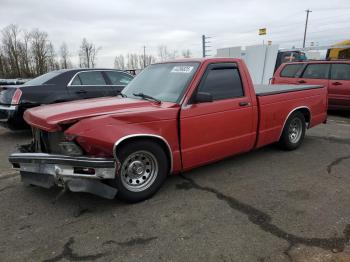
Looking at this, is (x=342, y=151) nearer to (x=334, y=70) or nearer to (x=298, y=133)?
(x=298, y=133)

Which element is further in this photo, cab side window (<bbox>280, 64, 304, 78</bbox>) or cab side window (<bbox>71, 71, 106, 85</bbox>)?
cab side window (<bbox>280, 64, 304, 78</bbox>)

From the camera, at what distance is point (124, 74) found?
29.2ft

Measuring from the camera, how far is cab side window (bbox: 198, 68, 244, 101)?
4.55 metres

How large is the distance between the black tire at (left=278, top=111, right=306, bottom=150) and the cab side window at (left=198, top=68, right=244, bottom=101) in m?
1.51

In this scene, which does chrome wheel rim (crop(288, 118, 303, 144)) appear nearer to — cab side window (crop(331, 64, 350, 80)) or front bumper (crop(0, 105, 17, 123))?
cab side window (crop(331, 64, 350, 80))

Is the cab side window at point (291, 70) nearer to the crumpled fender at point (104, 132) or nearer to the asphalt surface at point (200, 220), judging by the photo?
the asphalt surface at point (200, 220)

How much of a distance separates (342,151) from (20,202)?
217 inches

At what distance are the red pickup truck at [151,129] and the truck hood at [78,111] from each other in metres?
0.01

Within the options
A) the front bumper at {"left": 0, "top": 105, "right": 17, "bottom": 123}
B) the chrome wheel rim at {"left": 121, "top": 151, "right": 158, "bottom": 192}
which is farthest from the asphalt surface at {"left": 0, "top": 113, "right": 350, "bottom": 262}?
the front bumper at {"left": 0, "top": 105, "right": 17, "bottom": 123}

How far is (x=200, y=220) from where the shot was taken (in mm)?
3496

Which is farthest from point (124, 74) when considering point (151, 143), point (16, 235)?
point (16, 235)

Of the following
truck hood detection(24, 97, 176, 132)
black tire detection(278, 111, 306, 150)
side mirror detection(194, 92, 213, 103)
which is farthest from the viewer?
black tire detection(278, 111, 306, 150)

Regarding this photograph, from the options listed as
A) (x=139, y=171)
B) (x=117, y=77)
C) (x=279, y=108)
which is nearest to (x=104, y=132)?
(x=139, y=171)

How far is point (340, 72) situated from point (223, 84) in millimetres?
7066
